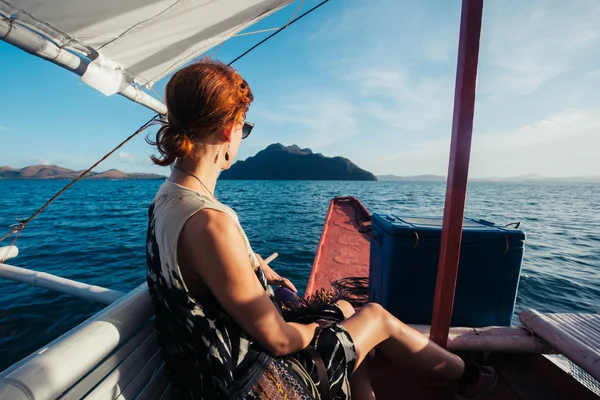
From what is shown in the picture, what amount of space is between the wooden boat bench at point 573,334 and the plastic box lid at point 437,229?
1.96 ft

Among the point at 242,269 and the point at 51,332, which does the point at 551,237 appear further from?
the point at 51,332

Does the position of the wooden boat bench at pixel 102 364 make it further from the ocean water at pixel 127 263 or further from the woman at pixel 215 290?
the ocean water at pixel 127 263

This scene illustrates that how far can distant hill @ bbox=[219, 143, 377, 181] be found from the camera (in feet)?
442

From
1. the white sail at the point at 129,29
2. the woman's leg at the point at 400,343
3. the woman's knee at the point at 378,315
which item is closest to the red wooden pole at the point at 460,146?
the woman's leg at the point at 400,343

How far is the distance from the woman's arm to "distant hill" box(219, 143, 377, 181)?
438 feet

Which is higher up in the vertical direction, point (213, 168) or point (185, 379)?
point (213, 168)

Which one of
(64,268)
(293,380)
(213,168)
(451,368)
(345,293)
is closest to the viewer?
(293,380)

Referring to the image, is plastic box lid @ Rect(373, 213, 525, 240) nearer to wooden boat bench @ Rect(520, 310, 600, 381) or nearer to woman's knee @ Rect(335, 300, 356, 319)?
wooden boat bench @ Rect(520, 310, 600, 381)

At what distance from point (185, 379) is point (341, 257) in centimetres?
407

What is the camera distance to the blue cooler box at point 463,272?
7.40 feet

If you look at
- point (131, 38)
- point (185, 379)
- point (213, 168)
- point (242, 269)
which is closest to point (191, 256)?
point (242, 269)

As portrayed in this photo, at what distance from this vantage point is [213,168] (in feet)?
4.64

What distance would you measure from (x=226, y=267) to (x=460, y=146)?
4.72 ft

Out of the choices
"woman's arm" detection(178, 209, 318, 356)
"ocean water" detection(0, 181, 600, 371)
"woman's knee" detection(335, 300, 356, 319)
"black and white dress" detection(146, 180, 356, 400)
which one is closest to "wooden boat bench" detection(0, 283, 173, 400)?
"black and white dress" detection(146, 180, 356, 400)
